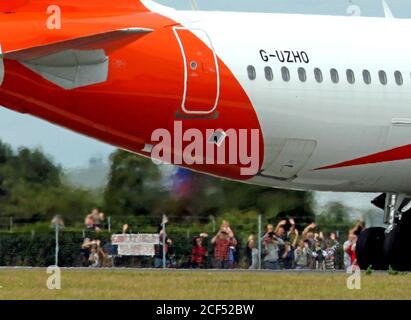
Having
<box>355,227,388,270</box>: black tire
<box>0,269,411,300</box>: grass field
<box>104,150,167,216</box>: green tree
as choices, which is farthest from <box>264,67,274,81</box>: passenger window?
<box>104,150,167,216</box>: green tree

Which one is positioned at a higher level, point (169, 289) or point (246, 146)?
point (246, 146)

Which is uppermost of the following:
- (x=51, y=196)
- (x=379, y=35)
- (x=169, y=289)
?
(x=379, y=35)

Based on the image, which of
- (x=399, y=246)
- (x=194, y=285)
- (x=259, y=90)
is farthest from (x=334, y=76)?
(x=399, y=246)

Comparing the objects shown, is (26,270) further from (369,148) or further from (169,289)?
(369,148)

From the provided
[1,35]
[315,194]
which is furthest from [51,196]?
[1,35]

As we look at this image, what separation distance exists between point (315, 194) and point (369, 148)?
9543mm

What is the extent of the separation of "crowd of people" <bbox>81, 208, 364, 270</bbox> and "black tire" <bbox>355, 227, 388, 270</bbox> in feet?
14.2

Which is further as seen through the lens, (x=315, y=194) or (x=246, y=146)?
(x=315, y=194)

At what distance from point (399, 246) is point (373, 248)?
103 centimetres

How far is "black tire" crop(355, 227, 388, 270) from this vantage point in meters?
33.3

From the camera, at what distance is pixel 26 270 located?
34656mm

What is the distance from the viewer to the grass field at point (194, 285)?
2675cm

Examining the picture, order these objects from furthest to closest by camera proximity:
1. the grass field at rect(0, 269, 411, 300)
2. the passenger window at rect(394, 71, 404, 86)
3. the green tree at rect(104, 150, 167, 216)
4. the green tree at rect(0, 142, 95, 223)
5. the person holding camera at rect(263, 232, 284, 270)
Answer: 1. the person holding camera at rect(263, 232, 284, 270)
2. the green tree at rect(104, 150, 167, 216)
3. the green tree at rect(0, 142, 95, 223)
4. the passenger window at rect(394, 71, 404, 86)
5. the grass field at rect(0, 269, 411, 300)

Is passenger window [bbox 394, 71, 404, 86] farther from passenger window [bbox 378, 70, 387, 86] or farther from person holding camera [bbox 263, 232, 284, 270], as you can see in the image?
person holding camera [bbox 263, 232, 284, 270]
